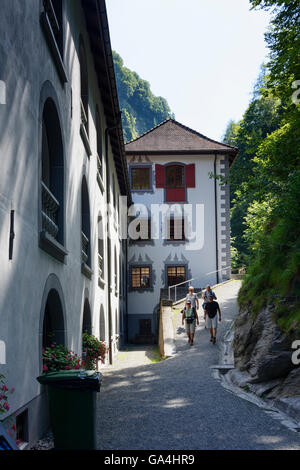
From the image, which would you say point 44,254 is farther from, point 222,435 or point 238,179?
point 238,179

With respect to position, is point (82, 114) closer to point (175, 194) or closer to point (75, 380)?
point (75, 380)

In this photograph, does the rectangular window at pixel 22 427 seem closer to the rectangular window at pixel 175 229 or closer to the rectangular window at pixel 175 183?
the rectangular window at pixel 175 229

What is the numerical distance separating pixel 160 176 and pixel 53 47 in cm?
2422

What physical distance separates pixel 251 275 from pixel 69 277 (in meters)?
5.34

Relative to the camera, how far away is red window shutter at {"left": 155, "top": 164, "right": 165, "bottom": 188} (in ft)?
104

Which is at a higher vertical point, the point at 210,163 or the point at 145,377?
the point at 210,163

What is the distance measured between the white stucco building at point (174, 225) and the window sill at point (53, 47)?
23.0 metres

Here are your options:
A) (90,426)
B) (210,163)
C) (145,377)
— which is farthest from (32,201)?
(210,163)

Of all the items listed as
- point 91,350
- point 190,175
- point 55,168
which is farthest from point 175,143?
point 55,168

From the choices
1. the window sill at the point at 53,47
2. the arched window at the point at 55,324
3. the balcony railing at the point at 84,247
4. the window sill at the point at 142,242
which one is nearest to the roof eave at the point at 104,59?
the window sill at the point at 53,47

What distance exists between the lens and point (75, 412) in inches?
220

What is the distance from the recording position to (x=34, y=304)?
6.43 m

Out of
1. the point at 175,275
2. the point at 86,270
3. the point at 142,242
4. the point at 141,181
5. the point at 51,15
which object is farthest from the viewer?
the point at 141,181

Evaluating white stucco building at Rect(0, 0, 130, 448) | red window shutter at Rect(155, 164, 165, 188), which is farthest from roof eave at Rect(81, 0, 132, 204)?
red window shutter at Rect(155, 164, 165, 188)
